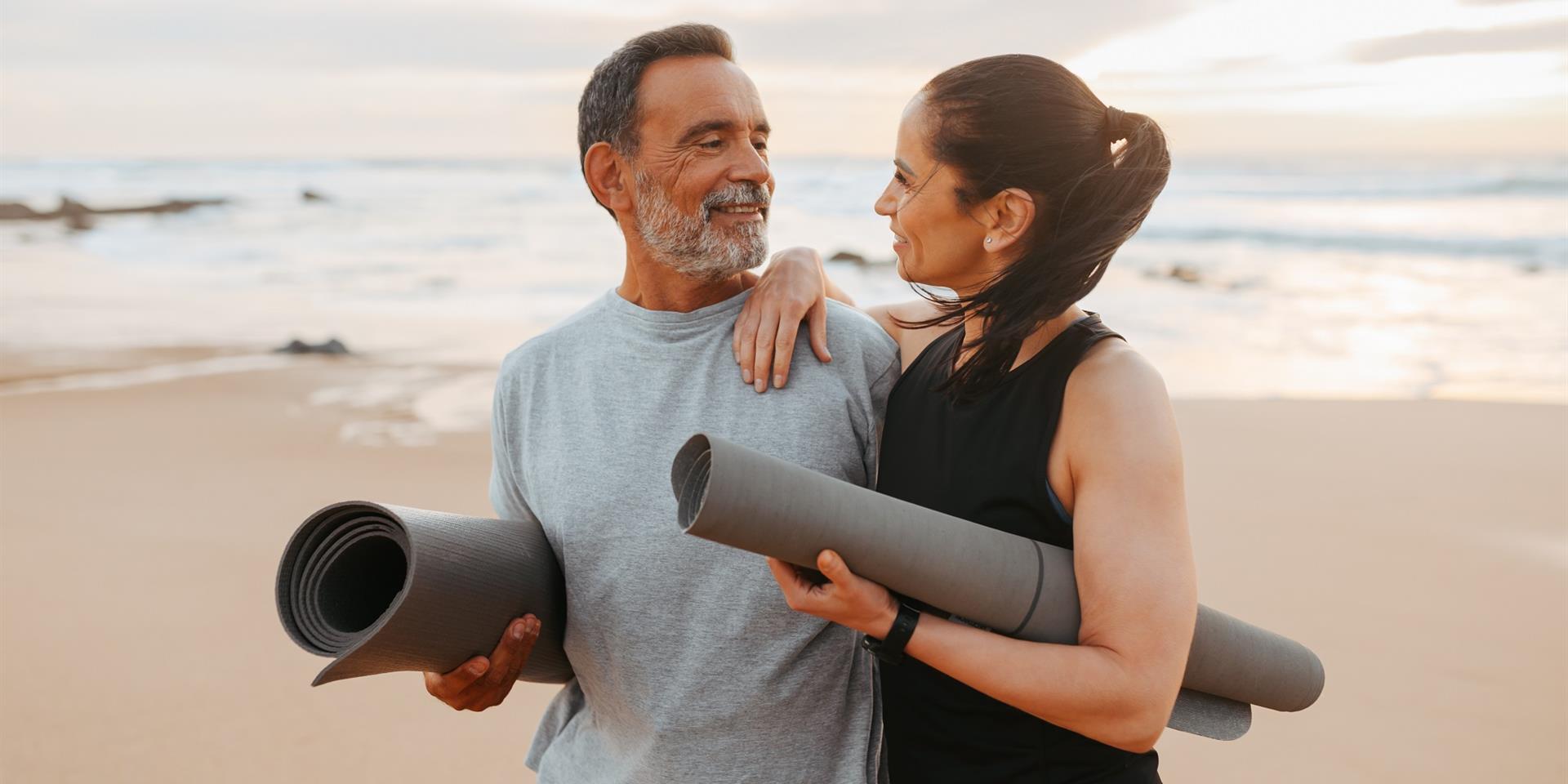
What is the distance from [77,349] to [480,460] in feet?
15.6

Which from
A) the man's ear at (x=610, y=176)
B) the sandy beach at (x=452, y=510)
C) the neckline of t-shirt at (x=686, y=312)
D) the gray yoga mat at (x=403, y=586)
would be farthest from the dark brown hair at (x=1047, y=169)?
the sandy beach at (x=452, y=510)


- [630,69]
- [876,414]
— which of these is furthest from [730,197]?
[876,414]

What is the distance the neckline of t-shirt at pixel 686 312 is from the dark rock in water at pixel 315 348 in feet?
24.1

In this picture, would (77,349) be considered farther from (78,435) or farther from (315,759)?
(315,759)

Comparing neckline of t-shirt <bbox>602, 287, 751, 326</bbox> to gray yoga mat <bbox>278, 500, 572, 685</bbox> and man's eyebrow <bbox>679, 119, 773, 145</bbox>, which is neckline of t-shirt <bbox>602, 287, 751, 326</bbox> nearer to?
man's eyebrow <bbox>679, 119, 773, 145</bbox>

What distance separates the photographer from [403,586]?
1852mm

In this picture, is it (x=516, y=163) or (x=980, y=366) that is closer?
(x=980, y=366)

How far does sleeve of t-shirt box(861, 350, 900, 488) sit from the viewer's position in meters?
2.09

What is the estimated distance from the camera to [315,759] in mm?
3744

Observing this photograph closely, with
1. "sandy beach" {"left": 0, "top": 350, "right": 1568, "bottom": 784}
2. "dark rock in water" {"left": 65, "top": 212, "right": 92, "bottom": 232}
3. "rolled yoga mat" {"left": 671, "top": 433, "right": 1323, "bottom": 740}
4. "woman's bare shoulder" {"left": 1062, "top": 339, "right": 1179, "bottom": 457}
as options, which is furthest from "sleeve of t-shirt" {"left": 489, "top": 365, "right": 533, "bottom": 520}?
"dark rock in water" {"left": 65, "top": 212, "right": 92, "bottom": 232}

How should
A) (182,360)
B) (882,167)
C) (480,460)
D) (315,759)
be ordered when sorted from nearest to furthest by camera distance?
(315,759)
(480,460)
(182,360)
(882,167)

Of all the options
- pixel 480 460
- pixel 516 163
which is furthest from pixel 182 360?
pixel 516 163

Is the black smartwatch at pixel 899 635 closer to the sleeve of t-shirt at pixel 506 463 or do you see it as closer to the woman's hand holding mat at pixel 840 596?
the woman's hand holding mat at pixel 840 596

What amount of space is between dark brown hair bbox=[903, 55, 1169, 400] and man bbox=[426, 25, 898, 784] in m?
0.46
